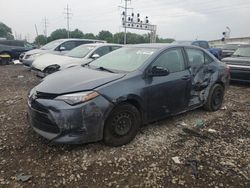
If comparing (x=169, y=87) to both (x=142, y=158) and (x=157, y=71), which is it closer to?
(x=157, y=71)

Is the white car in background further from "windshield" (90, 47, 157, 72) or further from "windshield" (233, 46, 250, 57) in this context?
"windshield" (233, 46, 250, 57)

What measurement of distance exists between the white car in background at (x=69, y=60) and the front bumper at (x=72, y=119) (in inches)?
186

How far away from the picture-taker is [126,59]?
4801 mm

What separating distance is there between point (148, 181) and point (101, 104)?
120 centimetres

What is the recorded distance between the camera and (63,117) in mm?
3459

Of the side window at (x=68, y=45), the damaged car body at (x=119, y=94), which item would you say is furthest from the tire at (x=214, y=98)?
the side window at (x=68, y=45)

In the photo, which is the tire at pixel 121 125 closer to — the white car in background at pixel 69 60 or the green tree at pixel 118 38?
the white car in background at pixel 69 60

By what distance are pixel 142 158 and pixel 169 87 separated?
4.82 ft

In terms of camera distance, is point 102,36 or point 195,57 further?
point 102,36

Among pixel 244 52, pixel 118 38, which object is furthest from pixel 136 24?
pixel 244 52

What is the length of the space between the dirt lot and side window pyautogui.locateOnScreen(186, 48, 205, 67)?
122 centimetres

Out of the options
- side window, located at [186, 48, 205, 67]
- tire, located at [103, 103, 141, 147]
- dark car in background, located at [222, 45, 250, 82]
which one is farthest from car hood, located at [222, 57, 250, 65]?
tire, located at [103, 103, 141, 147]

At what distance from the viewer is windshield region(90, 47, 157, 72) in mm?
4444

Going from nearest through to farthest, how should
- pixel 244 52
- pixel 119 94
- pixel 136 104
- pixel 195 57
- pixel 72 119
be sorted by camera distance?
pixel 72 119
pixel 119 94
pixel 136 104
pixel 195 57
pixel 244 52
